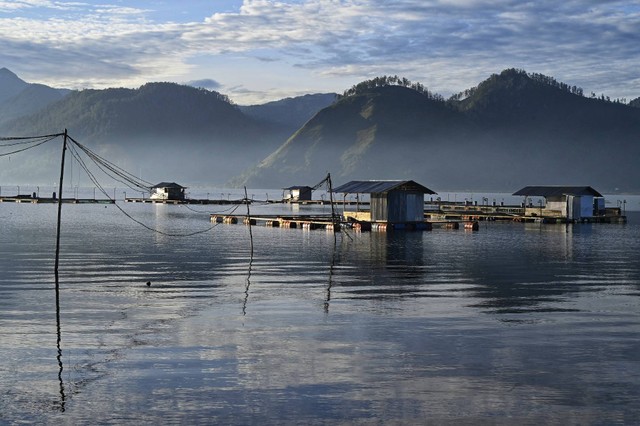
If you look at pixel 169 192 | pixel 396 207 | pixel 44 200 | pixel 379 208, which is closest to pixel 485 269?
pixel 396 207

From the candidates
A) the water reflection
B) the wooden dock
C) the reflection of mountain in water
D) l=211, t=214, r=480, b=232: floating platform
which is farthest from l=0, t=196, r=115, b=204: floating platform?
the water reflection

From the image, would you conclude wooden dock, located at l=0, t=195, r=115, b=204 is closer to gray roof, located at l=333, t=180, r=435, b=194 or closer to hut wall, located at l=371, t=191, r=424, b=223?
gray roof, located at l=333, t=180, r=435, b=194

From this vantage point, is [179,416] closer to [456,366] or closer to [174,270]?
[456,366]

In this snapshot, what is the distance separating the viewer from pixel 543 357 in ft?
65.4

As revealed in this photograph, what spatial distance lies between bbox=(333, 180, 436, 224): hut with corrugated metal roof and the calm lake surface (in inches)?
1279

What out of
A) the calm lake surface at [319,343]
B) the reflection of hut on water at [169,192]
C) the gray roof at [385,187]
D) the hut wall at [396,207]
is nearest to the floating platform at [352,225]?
the hut wall at [396,207]

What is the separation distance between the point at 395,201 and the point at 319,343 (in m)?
58.6

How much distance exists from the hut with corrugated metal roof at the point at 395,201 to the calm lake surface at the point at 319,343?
107 feet

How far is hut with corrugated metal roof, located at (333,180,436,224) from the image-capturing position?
256 feet

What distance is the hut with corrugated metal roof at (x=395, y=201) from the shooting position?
78125mm

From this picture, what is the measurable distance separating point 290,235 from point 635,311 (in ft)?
150

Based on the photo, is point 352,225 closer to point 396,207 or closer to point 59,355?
point 396,207

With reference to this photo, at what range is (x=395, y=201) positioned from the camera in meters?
79.5

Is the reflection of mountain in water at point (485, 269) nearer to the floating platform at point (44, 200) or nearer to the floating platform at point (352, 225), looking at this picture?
the floating platform at point (352, 225)
